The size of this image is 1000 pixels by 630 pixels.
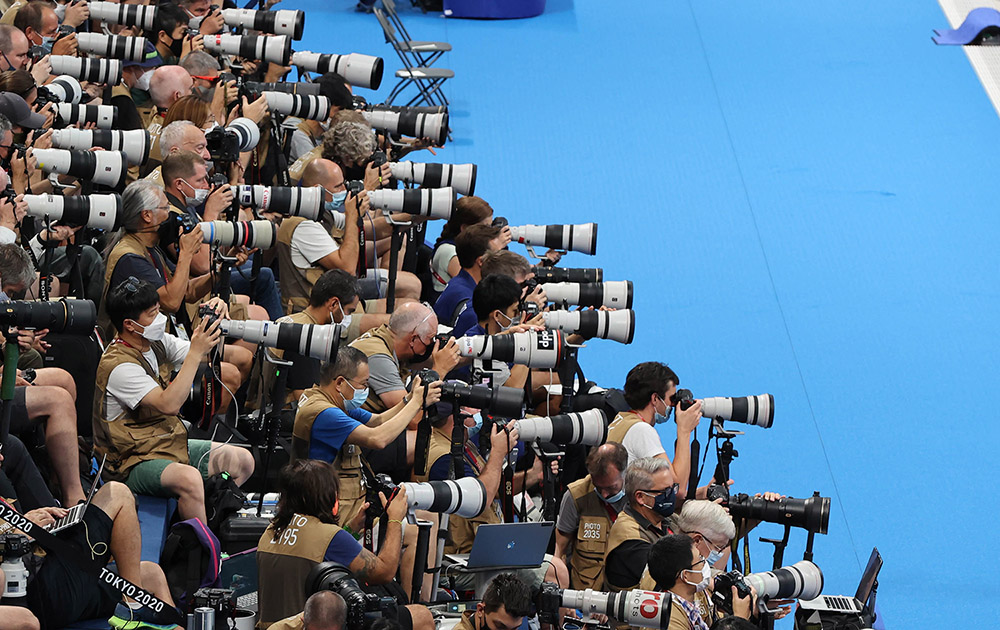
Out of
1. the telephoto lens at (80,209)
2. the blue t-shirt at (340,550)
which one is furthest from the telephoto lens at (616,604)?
the telephoto lens at (80,209)

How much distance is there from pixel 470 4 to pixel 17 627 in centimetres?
1079

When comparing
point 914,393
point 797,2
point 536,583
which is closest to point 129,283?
point 536,583

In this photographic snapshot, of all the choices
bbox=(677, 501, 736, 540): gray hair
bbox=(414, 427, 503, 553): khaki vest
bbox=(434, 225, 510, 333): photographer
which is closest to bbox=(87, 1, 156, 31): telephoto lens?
bbox=(434, 225, 510, 333): photographer

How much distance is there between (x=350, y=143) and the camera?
7.09 meters

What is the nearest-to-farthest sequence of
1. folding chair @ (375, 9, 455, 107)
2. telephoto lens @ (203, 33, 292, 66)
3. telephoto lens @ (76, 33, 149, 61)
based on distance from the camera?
telephoto lens @ (76, 33, 149, 61)
telephoto lens @ (203, 33, 292, 66)
folding chair @ (375, 9, 455, 107)

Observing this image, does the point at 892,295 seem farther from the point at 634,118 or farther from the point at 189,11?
the point at 189,11

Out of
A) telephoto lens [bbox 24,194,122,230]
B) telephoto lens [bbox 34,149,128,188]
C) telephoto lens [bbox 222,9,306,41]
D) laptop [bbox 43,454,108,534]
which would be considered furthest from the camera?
telephoto lens [bbox 222,9,306,41]

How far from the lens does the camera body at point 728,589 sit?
4520 millimetres

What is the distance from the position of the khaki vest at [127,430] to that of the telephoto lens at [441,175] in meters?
2.51

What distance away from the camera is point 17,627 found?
3957mm

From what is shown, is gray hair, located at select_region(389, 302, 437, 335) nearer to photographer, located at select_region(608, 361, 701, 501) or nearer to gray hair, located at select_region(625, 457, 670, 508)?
photographer, located at select_region(608, 361, 701, 501)

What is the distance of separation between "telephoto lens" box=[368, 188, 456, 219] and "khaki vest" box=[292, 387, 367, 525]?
1.69 meters

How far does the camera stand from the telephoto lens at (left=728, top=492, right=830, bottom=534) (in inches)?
206

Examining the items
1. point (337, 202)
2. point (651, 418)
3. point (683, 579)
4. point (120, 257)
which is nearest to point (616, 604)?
point (683, 579)
